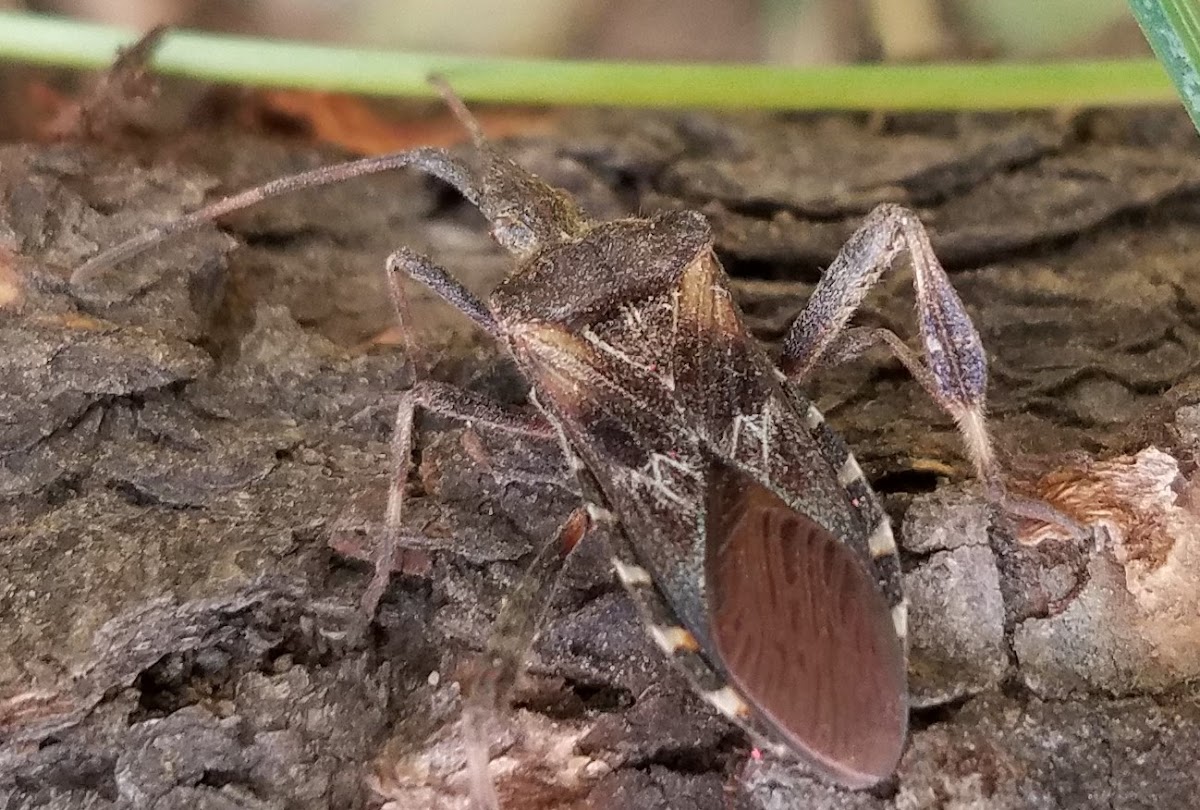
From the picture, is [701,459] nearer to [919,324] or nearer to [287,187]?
[919,324]

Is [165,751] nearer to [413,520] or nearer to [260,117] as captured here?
[413,520]

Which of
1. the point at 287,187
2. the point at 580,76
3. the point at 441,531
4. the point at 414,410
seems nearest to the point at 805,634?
the point at 441,531

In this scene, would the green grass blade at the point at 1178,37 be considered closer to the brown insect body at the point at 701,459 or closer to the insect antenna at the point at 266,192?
the brown insect body at the point at 701,459

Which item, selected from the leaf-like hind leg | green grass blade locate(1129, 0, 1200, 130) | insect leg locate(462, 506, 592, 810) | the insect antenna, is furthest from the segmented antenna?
green grass blade locate(1129, 0, 1200, 130)

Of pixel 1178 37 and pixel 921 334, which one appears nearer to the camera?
pixel 1178 37

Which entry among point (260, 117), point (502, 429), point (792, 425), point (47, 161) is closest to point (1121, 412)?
point (792, 425)

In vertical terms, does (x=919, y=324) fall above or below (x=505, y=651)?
above

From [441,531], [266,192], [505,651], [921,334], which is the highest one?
[266,192]
